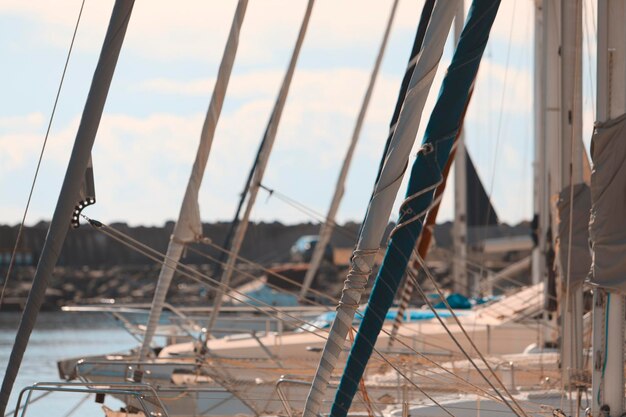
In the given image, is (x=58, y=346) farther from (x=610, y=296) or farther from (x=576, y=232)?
(x=610, y=296)

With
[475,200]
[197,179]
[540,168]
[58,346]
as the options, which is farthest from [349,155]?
[58,346]

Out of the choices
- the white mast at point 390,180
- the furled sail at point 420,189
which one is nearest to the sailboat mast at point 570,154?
the furled sail at point 420,189

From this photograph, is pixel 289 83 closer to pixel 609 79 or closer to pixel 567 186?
pixel 567 186

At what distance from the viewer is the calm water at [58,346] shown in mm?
21531

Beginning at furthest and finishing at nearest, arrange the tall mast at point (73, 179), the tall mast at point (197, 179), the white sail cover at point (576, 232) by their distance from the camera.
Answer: the tall mast at point (197, 179) < the white sail cover at point (576, 232) < the tall mast at point (73, 179)

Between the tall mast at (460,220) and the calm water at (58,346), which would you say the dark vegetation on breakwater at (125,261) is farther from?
the tall mast at (460,220)

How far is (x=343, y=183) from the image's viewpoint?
2256 cm

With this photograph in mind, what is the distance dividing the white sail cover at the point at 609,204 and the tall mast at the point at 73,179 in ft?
11.8

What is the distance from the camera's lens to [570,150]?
12.6 meters

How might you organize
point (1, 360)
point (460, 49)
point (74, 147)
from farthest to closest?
point (1, 360) < point (74, 147) < point (460, 49)

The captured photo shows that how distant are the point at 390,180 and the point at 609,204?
7.25 feet

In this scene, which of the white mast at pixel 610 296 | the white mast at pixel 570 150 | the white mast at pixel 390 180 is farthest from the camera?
the white mast at pixel 570 150

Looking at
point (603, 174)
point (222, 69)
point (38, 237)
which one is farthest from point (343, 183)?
point (38, 237)

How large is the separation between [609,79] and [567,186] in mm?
3343
